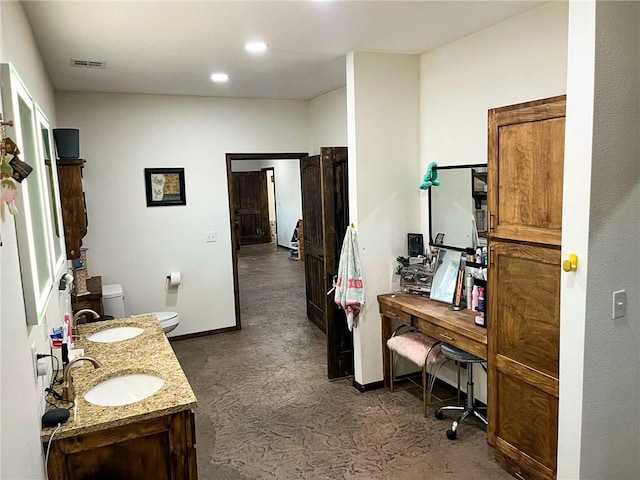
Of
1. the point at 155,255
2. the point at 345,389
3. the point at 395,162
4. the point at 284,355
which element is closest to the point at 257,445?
the point at 345,389

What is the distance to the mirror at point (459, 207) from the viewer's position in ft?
10.4

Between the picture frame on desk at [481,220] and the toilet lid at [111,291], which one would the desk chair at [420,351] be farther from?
the toilet lid at [111,291]

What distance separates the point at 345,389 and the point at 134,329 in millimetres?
1758

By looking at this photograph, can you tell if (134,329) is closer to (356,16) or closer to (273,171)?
(356,16)

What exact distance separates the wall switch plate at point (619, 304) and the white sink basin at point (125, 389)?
208 cm

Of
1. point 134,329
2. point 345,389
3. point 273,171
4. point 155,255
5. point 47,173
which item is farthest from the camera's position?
point 273,171

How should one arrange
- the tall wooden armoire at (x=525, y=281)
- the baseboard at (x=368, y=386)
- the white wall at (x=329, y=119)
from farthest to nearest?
the white wall at (x=329, y=119)
the baseboard at (x=368, y=386)
the tall wooden armoire at (x=525, y=281)

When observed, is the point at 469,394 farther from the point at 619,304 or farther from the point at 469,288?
the point at 619,304

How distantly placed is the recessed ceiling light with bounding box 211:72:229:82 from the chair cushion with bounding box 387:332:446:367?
2631 mm

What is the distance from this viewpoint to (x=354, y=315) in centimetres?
369

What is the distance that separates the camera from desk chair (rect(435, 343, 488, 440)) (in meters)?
2.95

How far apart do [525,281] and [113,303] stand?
3679mm

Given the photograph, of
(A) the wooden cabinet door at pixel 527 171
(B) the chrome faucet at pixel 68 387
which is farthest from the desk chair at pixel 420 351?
(B) the chrome faucet at pixel 68 387

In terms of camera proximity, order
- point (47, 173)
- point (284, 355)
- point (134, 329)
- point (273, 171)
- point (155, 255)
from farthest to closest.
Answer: point (273, 171) → point (155, 255) → point (284, 355) → point (134, 329) → point (47, 173)
